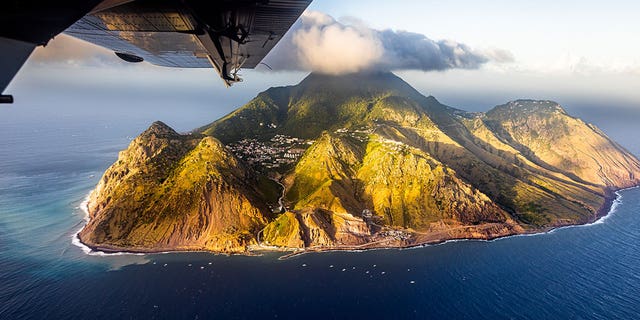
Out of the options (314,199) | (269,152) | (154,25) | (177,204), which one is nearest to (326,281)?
(314,199)

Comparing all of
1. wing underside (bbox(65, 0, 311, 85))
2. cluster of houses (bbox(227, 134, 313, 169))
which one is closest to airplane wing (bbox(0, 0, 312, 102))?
wing underside (bbox(65, 0, 311, 85))

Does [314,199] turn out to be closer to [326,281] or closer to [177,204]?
[326,281]

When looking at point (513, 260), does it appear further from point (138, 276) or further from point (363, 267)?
point (138, 276)

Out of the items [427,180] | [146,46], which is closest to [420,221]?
[427,180]

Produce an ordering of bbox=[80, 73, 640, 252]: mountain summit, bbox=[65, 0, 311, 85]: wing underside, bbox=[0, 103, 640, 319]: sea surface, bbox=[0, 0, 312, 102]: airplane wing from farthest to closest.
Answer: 1. bbox=[80, 73, 640, 252]: mountain summit
2. bbox=[0, 103, 640, 319]: sea surface
3. bbox=[65, 0, 311, 85]: wing underside
4. bbox=[0, 0, 312, 102]: airplane wing

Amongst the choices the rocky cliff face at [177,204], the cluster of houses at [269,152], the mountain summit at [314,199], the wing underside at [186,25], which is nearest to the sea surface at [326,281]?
the rocky cliff face at [177,204]

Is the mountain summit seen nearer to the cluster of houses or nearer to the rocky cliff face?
the rocky cliff face
